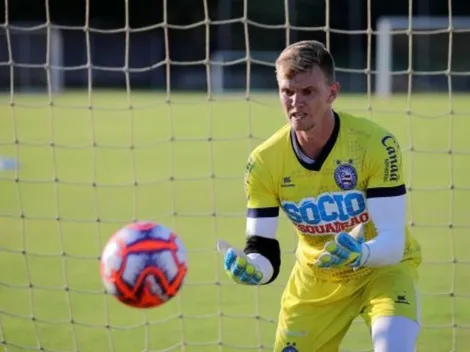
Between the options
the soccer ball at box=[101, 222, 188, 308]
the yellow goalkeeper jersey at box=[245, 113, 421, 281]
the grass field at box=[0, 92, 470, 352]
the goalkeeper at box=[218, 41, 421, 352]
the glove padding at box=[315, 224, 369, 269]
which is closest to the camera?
the glove padding at box=[315, 224, 369, 269]

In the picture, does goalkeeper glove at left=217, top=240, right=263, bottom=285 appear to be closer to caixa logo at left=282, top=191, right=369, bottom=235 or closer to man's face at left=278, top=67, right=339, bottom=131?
caixa logo at left=282, top=191, right=369, bottom=235

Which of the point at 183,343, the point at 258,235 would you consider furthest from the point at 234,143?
the point at 258,235

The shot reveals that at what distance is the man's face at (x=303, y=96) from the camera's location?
436 centimetres

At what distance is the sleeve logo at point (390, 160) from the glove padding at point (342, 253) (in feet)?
1.20

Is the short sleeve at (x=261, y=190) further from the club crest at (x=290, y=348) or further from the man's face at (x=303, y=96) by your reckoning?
the club crest at (x=290, y=348)

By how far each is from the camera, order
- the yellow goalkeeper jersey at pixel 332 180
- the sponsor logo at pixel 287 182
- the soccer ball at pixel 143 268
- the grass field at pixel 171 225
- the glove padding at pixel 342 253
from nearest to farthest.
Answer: the glove padding at pixel 342 253
the soccer ball at pixel 143 268
the yellow goalkeeper jersey at pixel 332 180
the sponsor logo at pixel 287 182
the grass field at pixel 171 225

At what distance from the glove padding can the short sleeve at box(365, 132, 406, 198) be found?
0.32 metres

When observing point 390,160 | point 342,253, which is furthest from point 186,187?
point 342,253

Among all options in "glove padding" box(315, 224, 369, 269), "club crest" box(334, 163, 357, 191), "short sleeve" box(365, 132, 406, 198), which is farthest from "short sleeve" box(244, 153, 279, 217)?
"glove padding" box(315, 224, 369, 269)

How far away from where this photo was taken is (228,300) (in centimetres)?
724

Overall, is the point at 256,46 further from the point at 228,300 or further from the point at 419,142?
the point at 228,300

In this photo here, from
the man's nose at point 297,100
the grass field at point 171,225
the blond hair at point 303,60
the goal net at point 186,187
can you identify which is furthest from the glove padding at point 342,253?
the grass field at point 171,225

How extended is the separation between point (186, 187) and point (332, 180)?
8045 millimetres

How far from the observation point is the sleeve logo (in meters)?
4.43
